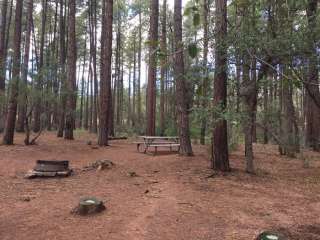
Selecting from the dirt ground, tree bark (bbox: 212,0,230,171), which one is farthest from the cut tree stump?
tree bark (bbox: 212,0,230,171)

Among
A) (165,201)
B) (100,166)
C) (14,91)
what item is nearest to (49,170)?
(100,166)

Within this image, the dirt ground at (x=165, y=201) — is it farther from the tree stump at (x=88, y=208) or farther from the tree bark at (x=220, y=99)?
the tree bark at (x=220, y=99)

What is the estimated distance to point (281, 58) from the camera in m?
5.28

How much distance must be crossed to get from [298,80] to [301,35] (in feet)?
10.2

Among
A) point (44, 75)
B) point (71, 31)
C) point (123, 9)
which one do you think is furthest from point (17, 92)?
point (123, 9)

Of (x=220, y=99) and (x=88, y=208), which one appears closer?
(x=88, y=208)

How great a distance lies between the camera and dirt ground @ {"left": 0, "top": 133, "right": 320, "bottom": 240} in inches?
190

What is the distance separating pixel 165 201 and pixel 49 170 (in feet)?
12.1

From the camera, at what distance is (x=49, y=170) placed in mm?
8508

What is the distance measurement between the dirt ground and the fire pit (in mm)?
254

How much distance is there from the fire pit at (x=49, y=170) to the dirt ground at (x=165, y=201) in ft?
0.83

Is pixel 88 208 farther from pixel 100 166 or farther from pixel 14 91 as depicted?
pixel 14 91

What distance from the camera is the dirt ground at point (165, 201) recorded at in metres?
4.83

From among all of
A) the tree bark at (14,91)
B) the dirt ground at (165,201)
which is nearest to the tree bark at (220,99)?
the dirt ground at (165,201)
